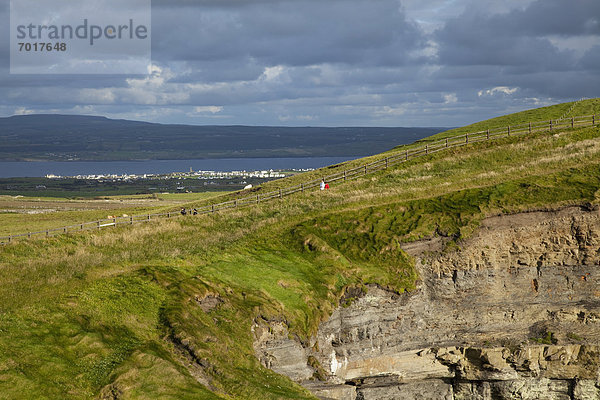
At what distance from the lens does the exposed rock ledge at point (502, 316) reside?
4678 centimetres

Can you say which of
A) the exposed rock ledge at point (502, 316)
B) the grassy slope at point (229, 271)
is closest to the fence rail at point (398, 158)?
the grassy slope at point (229, 271)

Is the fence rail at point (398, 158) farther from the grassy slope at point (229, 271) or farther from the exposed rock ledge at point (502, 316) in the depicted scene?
the exposed rock ledge at point (502, 316)

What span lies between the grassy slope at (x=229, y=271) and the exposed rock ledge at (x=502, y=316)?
2.01 m

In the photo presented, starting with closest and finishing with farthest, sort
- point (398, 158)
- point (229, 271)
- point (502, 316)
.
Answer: point (229, 271) < point (502, 316) < point (398, 158)

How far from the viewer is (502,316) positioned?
49.6m

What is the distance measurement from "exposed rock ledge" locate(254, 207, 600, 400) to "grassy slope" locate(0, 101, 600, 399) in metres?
2.01

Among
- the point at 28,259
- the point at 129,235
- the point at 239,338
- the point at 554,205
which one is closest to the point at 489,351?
the point at 554,205

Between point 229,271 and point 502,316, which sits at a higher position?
A: point 229,271

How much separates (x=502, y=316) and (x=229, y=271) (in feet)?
75.9

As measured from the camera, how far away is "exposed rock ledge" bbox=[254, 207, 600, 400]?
153 feet

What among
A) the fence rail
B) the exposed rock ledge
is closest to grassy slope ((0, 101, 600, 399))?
the exposed rock ledge

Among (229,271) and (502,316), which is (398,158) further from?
(229,271)

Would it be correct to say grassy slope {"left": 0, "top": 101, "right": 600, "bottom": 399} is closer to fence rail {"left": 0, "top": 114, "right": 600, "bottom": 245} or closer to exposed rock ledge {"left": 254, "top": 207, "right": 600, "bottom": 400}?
exposed rock ledge {"left": 254, "top": 207, "right": 600, "bottom": 400}

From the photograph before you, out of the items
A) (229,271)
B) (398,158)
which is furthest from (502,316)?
(398,158)
